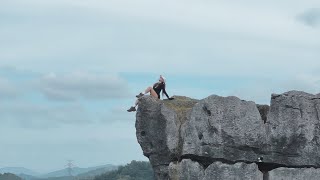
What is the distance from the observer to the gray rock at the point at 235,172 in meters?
21.8

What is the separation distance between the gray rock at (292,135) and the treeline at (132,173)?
11048 centimetres

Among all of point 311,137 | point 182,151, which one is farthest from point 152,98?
point 311,137

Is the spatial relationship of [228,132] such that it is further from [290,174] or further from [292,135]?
[290,174]

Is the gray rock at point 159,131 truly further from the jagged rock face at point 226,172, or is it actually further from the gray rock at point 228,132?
the jagged rock face at point 226,172

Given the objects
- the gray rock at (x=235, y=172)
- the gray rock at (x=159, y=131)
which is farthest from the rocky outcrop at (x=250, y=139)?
the gray rock at (x=159, y=131)

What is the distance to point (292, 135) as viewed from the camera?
21.9 metres

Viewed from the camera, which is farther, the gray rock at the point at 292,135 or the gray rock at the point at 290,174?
the gray rock at the point at 292,135

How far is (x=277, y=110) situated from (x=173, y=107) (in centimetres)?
390

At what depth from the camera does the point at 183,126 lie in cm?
2262

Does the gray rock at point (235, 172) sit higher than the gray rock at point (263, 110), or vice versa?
the gray rock at point (263, 110)

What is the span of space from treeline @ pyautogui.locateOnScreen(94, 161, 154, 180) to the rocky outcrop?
110019mm

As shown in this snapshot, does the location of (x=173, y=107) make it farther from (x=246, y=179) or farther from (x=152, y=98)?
(x=246, y=179)

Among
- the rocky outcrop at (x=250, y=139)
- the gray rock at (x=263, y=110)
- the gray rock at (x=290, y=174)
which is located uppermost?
the gray rock at (x=263, y=110)

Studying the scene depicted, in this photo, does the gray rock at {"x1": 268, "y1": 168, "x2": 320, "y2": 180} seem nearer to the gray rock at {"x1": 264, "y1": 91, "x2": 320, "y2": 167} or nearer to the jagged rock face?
the gray rock at {"x1": 264, "y1": 91, "x2": 320, "y2": 167}
